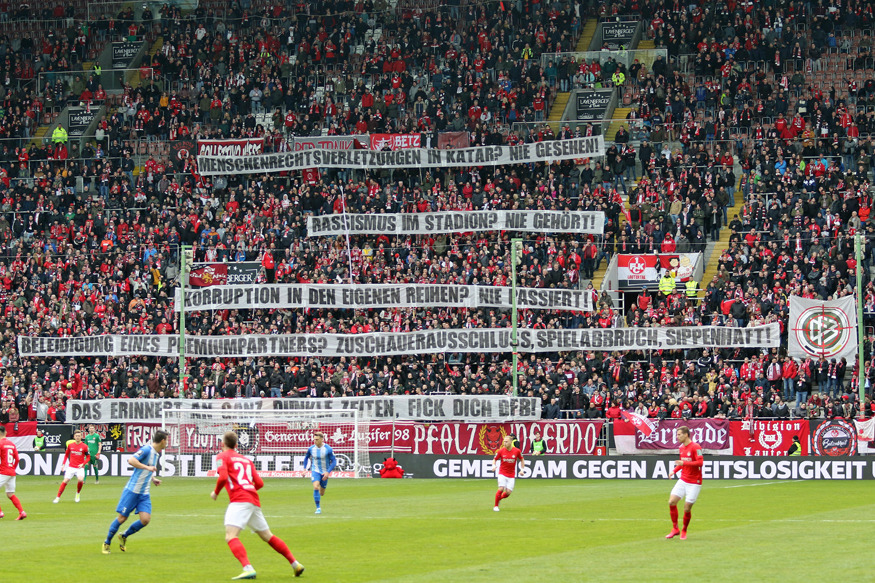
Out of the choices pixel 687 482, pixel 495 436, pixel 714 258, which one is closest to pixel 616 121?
pixel 714 258

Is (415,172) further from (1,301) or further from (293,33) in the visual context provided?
(1,301)

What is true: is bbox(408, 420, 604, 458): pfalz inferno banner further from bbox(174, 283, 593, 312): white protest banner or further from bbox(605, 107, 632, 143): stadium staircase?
bbox(605, 107, 632, 143): stadium staircase

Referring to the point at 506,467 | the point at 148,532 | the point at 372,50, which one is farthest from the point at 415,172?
the point at 148,532

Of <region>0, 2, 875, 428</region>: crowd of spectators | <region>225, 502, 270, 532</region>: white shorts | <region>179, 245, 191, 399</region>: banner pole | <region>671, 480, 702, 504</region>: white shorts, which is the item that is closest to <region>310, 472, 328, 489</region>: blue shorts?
<region>671, 480, 702, 504</region>: white shorts

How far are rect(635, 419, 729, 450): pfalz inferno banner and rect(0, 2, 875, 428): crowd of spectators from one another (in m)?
0.83

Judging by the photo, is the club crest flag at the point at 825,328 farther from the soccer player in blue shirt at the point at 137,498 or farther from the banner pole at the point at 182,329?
the soccer player in blue shirt at the point at 137,498

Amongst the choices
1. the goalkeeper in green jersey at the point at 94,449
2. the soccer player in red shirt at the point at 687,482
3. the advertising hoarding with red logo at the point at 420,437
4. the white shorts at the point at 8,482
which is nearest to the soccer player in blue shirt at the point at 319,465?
the white shorts at the point at 8,482

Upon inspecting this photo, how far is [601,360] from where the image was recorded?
50156 mm

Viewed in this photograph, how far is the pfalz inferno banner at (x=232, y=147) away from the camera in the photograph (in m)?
62.4

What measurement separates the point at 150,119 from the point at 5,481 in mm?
39606

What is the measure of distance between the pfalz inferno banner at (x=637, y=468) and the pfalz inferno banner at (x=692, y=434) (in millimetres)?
2083

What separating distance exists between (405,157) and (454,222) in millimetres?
5904

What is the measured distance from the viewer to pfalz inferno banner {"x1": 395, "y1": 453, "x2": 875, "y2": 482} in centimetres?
3991

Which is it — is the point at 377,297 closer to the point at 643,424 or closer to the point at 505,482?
the point at 643,424
